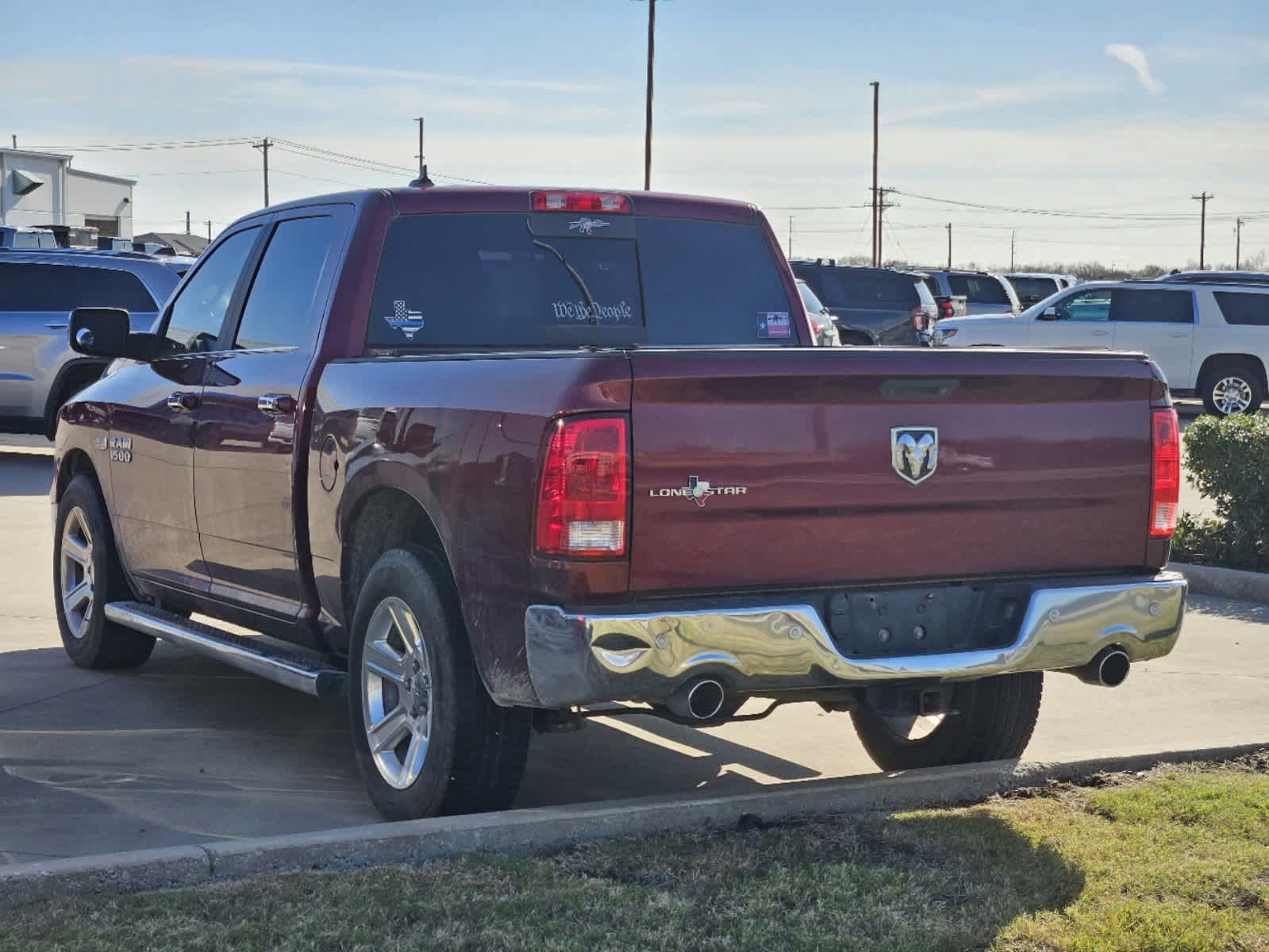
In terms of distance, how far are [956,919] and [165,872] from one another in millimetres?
2028

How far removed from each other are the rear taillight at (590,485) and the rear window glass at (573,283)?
1.70m

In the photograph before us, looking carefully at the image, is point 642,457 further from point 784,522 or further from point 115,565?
point 115,565

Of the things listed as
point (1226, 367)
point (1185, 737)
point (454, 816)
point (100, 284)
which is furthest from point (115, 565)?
point (1226, 367)

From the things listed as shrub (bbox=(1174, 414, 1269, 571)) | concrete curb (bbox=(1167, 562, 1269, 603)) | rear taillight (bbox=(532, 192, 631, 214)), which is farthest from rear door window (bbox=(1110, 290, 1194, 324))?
rear taillight (bbox=(532, 192, 631, 214))

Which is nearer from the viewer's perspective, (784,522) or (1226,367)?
(784,522)

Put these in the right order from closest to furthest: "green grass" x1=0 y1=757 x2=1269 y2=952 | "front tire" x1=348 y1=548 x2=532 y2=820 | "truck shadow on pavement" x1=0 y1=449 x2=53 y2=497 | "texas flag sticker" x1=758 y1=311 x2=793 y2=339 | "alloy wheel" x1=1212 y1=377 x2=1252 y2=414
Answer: "green grass" x1=0 y1=757 x2=1269 y2=952 → "front tire" x1=348 y1=548 x2=532 y2=820 → "texas flag sticker" x1=758 y1=311 x2=793 y2=339 → "truck shadow on pavement" x1=0 y1=449 x2=53 y2=497 → "alloy wheel" x1=1212 y1=377 x2=1252 y2=414

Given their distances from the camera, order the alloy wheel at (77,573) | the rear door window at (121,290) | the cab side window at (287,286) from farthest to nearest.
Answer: the rear door window at (121,290), the alloy wheel at (77,573), the cab side window at (287,286)

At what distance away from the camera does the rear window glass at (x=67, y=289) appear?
1748cm

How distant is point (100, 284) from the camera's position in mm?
17500

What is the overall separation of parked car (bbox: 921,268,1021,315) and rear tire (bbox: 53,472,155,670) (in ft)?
90.0

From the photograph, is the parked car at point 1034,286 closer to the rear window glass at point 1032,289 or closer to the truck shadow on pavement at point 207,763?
the rear window glass at point 1032,289

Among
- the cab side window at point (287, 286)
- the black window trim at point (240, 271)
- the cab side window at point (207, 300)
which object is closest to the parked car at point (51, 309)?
the cab side window at point (207, 300)

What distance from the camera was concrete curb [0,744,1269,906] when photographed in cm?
456

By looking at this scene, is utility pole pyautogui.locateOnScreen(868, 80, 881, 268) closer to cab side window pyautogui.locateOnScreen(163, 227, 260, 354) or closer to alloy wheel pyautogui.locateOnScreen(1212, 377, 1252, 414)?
alloy wheel pyautogui.locateOnScreen(1212, 377, 1252, 414)
